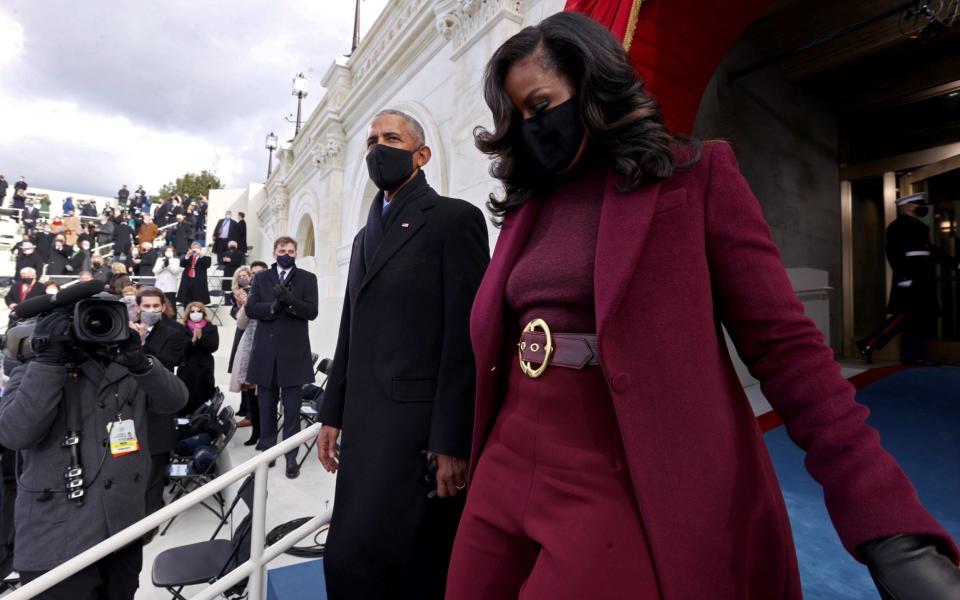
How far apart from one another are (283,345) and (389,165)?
3.28 metres

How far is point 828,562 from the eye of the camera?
2.19 meters

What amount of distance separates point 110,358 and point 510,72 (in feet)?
7.92

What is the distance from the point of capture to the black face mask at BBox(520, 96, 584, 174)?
115 cm

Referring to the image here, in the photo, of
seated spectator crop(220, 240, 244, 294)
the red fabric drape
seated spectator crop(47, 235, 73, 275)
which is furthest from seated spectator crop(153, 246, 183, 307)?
the red fabric drape

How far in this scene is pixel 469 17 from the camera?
19.2 ft

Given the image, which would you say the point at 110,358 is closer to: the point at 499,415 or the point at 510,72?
the point at 499,415

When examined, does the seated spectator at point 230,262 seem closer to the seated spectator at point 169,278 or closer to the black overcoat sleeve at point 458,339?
the seated spectator at point 169,278

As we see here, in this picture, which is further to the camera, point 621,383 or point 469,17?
point 469,17

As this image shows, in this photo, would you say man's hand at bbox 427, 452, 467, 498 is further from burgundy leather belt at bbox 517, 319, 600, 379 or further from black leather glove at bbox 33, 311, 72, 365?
black leather glove at bbox 33, 311, 72, 365

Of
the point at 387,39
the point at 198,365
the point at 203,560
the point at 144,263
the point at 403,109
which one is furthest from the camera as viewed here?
the point at 144,263

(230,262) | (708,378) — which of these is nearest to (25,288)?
(230,262)

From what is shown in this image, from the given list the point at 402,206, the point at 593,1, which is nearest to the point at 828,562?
the point at 402,206

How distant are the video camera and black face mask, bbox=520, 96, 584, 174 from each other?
2174mm

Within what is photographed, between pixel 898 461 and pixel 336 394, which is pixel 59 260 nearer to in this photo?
pixel 336 394
